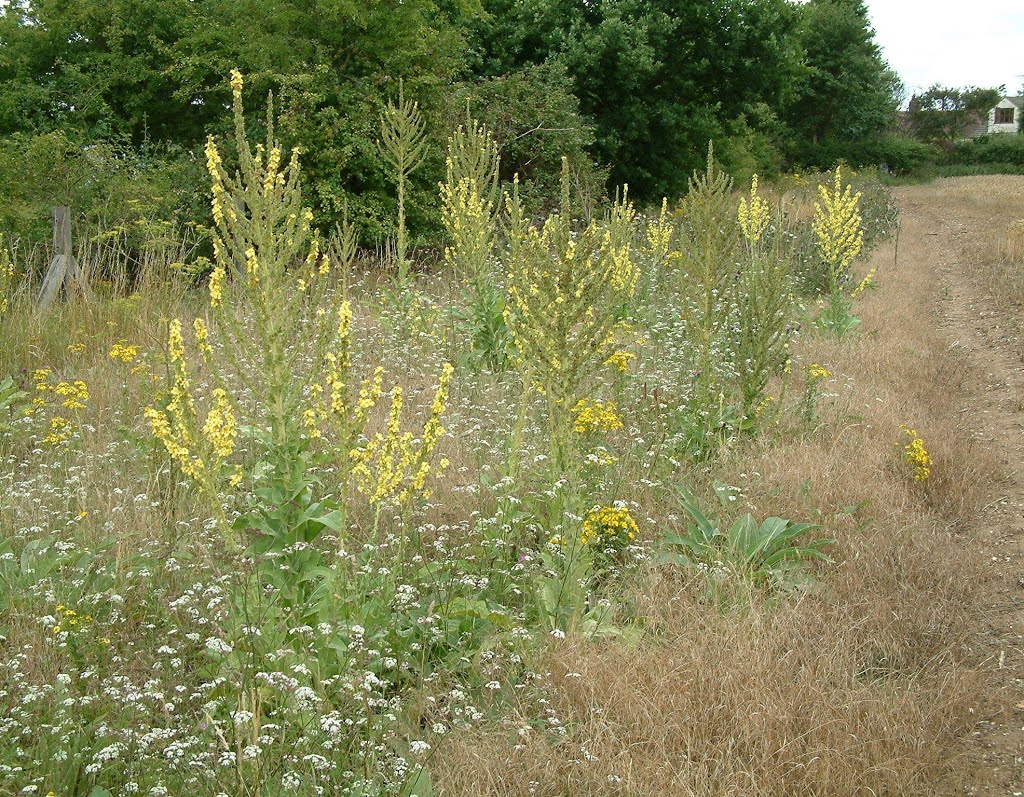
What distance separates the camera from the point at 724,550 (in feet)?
13.4

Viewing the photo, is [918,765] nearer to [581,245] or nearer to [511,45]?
[581,245]

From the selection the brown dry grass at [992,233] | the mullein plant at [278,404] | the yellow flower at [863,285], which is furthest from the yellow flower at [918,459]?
the brown dry grass at [992,233]

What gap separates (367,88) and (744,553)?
10072mm

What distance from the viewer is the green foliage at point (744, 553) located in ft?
12.6

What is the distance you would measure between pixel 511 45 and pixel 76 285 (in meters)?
14.2

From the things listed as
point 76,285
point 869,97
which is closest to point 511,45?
point 76,285

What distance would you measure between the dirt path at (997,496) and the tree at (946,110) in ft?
146

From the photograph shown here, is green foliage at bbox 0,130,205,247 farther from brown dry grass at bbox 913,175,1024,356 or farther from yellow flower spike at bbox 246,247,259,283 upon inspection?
brown dry grass at bbox 913,175,1024,356

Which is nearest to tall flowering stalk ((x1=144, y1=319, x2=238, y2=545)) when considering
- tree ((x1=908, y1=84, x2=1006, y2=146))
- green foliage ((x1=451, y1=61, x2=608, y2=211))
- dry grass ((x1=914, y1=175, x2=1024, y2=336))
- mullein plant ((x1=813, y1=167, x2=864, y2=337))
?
mullein plant ((x1=813, y1=167, x2=864, y2=337))

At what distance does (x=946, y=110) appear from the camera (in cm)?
5550

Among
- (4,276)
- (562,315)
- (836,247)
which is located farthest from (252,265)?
(836,247)

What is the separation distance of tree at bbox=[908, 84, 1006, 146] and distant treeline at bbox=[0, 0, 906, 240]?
33.5 meters

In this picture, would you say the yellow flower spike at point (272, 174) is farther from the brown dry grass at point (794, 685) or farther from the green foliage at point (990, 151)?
the green foliage at point (990, 151)

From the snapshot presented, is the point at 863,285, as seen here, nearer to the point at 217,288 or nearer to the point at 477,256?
the point at 477,256
